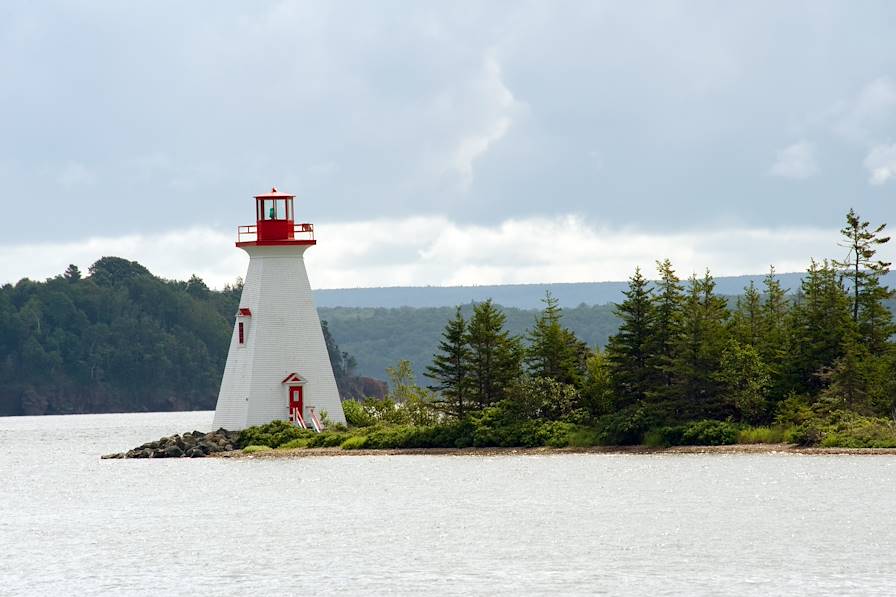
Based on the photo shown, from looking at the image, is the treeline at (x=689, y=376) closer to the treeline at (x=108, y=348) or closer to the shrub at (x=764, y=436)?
the shrub at (x=764, y=436)

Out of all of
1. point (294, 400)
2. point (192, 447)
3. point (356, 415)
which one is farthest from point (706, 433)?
point (192, 447)

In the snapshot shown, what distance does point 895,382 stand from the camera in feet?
197

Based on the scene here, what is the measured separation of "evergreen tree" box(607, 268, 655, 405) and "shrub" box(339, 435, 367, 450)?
1017 centimetres

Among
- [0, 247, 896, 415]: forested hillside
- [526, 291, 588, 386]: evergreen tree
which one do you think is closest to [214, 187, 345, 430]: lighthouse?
[526, 291, 588, 386]: evergreen tree

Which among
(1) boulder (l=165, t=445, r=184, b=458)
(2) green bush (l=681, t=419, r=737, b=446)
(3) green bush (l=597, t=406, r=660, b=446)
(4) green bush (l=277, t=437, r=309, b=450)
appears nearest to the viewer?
(2) green bush (l=681, t=419, r=737, b=446)

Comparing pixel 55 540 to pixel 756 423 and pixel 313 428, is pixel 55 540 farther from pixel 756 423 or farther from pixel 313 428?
pixel 756 423

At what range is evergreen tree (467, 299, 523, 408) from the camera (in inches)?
2596

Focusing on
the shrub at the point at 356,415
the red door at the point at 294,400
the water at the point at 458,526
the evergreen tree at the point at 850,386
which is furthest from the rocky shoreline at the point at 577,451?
the shrub at the point at 356,415

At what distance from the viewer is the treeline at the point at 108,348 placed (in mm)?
150500

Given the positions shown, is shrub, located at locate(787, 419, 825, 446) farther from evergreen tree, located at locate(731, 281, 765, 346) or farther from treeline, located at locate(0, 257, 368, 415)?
treeline, located at locate(0, 257, 368, 415)

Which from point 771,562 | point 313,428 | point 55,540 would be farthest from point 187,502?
point 771,562

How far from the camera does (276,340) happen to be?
213 feet

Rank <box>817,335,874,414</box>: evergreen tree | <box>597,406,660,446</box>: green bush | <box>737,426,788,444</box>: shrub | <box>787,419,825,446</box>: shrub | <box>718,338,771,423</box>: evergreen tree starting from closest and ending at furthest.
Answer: <box>787,419,825,446</box>: shrub, <box>817,335,874,414</box>: evergreen tree, <box>737,426,788,444</box>: shrub, <box>718,338,771,423</box>: evergreen tree, <box>597,406,660,446</box>: green bush

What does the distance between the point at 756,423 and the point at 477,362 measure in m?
11.2
